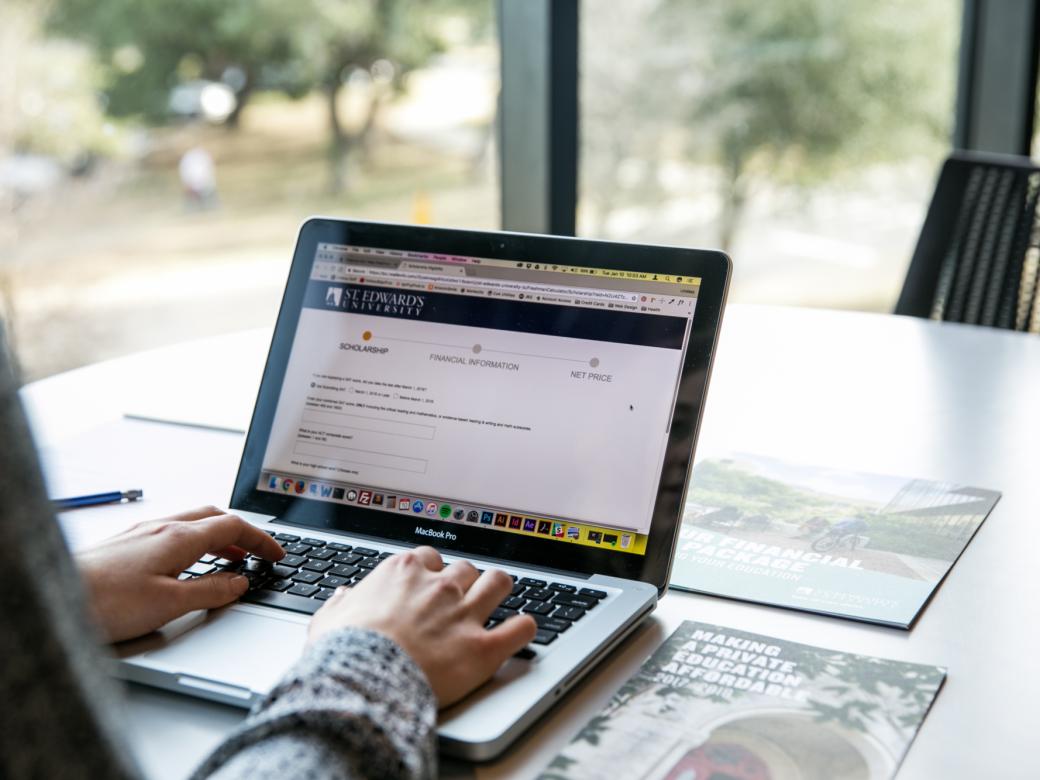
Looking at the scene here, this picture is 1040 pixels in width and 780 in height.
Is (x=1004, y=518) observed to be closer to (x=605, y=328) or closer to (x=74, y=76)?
(x=605, y=328)

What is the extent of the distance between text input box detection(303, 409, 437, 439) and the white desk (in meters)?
0.15

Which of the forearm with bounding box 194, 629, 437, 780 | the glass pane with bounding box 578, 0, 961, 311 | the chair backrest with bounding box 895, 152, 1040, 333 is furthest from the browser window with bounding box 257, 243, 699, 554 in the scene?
the glass pane with bounding box 578, 0, 961, 311

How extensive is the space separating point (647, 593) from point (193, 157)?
3241 mm

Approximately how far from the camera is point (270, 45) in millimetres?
3734

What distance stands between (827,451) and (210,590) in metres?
0.69

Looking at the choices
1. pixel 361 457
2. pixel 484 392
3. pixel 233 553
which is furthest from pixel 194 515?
pixel 484 392

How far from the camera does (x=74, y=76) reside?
3064 mm

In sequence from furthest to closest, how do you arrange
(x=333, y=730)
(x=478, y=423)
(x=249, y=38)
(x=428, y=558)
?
(x=249, y=38), (x=478, y=423), (x=428, y=558), (x=333, y=730)

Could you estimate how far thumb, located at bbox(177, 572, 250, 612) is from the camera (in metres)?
0.80

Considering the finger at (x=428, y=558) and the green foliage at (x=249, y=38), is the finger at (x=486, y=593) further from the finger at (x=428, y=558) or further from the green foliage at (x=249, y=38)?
the green foliage at (x=249, y=38)

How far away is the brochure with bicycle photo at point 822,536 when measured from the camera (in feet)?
2.87

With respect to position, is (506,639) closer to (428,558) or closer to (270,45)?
(428,558)

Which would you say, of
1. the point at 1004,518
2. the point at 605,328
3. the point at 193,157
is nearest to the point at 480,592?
the point at 605,328

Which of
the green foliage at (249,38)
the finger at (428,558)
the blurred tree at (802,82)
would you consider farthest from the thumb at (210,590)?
the blurred tree at (802,82)
